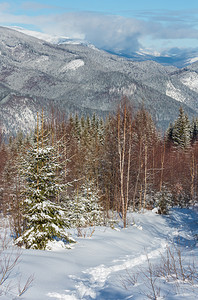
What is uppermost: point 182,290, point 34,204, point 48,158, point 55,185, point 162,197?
point 48,158

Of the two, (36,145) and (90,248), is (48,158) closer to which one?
(36,145)

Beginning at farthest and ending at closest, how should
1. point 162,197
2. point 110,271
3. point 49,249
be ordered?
1. point 162,197
2. point 49,249
3. point 110,271

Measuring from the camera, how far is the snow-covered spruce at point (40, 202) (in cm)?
760

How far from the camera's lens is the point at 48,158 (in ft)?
26.9

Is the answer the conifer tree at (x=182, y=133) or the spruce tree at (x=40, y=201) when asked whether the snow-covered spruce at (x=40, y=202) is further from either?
the conifer tree at (x=182, y=133)

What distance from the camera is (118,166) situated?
790 inches

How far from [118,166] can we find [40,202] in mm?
12576

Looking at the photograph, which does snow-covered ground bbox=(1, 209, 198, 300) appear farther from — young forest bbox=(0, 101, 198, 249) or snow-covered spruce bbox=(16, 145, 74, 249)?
young forest bbox=(0, 101, 198, 249)

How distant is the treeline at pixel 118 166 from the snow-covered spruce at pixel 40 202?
200 mm

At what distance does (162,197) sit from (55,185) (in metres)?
17.1

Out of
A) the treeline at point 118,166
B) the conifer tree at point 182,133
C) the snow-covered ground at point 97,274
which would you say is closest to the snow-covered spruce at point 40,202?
the treeline at point 118,166

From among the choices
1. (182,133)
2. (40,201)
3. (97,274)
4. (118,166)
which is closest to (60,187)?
(40,201)

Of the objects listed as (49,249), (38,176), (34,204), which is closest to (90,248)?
(49,249)

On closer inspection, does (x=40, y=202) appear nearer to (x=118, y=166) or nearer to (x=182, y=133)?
(x=118, y=166)
